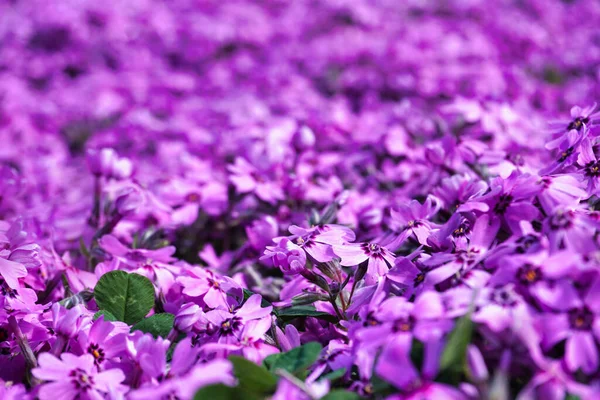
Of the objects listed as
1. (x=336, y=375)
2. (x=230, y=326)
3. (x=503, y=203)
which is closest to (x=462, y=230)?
(x=503, y=203)

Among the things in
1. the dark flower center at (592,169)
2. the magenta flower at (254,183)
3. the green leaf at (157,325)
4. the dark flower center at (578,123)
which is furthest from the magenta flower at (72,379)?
the dark flower center at (578,123)

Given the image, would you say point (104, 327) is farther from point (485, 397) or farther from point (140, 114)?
point (140, 114)

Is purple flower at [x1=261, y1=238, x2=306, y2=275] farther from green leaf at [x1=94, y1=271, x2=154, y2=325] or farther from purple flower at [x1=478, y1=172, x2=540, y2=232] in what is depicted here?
purple flower at [x1=478, y1=172, x2=540, y2=232]

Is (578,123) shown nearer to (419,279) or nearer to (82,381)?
(419,279)

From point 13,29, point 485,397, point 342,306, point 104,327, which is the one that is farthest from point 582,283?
point 13,29

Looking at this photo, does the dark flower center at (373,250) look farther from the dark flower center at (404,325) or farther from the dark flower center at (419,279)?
the dark flower center at (404,325)

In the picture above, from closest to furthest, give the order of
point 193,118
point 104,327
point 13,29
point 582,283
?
point 582,283 < point 104,327 < point 193,118 < point 13,29
